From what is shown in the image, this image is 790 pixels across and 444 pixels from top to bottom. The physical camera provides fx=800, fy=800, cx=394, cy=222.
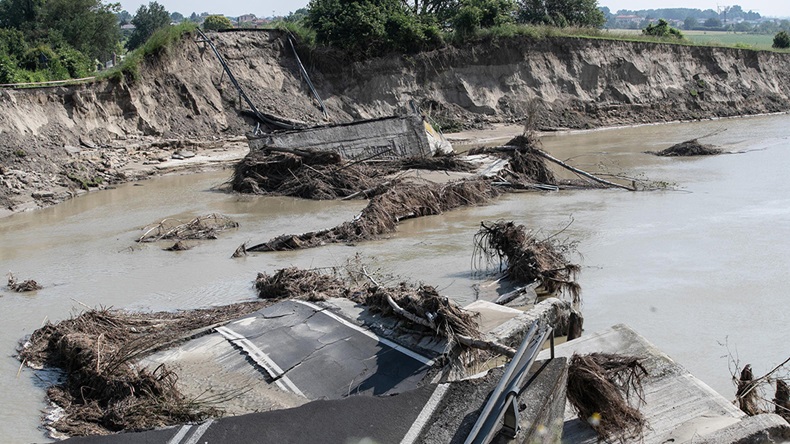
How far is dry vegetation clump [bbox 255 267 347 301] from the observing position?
9.09 meters

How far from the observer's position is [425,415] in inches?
164

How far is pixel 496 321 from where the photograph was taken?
7.74 m

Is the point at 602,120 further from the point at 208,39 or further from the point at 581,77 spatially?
the point at 208,39

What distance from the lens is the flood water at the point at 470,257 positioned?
8594 mm

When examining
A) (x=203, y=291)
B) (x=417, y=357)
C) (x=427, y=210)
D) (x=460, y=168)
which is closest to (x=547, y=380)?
(x=417, y=357)

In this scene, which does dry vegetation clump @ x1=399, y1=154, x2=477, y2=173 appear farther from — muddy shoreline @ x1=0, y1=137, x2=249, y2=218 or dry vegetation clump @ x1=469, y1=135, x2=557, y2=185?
muddy shoreline @ x1=0, y1=137, x2=249, y2=218

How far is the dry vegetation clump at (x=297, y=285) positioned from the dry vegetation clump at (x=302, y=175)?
8.01 meters

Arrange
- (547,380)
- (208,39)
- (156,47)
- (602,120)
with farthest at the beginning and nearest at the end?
(602,120) < (208,39) < (156,47) < (547,380)

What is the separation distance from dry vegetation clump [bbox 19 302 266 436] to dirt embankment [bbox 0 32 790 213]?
10.3 m

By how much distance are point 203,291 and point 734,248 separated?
7984 mm

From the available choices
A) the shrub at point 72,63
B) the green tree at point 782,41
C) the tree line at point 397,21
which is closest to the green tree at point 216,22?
the tree line at point 397,21

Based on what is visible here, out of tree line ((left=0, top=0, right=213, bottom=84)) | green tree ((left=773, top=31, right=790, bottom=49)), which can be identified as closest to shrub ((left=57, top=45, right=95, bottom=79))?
tree line ((left=0, top=0, right=213, bottom=84))

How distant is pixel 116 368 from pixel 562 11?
1584 inches

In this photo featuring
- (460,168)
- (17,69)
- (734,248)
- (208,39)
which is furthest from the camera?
(208,39)
